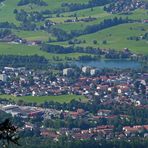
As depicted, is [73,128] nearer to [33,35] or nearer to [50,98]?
[50,98]

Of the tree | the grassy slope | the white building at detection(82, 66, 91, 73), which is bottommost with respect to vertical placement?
the white building at detection(82, 66, 91, 73)

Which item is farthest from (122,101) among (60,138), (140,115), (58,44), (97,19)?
(97,19)

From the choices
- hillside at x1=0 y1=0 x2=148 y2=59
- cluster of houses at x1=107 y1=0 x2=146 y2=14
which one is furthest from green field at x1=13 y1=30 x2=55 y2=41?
cluster of houses at x1=107 y1=0 x2=146 y2=14

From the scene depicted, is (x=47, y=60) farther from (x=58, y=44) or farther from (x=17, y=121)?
(x=17, y=121)

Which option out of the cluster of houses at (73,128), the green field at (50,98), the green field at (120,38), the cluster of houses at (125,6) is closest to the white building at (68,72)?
the green field at (50,98)

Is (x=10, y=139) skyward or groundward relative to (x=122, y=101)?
skyward

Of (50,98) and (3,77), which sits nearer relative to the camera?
(50,98)

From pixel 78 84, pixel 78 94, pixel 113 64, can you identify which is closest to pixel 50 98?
pixel 78 94

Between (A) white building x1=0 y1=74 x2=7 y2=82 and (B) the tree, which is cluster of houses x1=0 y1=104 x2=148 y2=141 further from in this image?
(B) the tree

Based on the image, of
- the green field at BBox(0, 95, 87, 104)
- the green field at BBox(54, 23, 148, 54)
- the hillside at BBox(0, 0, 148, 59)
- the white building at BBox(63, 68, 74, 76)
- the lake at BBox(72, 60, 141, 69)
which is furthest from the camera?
the hillside at BBox(0, 0, 148, 59)

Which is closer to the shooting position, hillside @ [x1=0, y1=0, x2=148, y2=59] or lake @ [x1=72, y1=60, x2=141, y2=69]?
lake @ [x1=72, y1=60, x2=141, y2=69]

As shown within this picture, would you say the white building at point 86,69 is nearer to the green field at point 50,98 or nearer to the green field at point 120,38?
the green field at point 120,38
